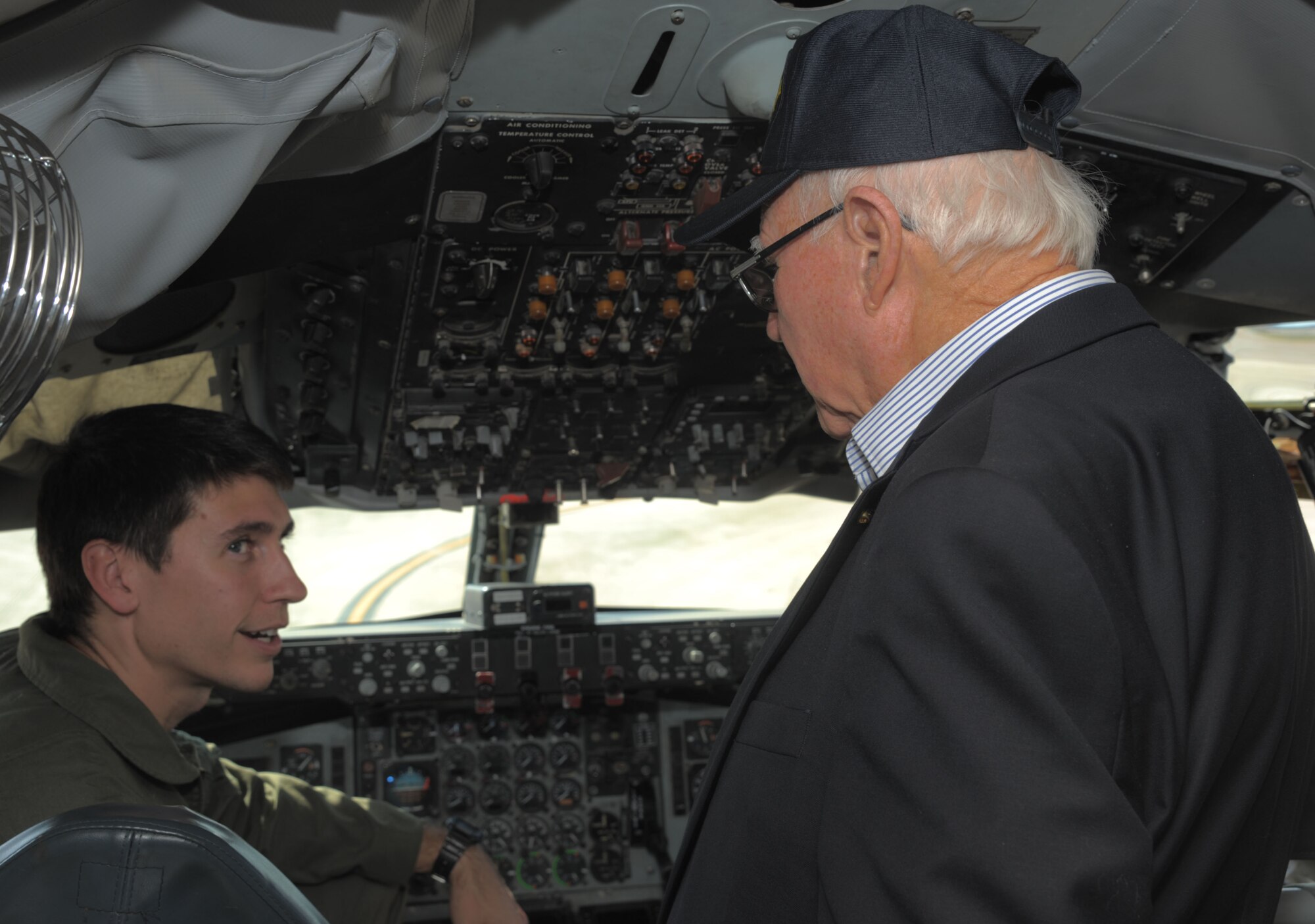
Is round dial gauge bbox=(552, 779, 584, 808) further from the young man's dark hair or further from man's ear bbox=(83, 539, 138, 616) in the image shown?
man's ear bbox=(83, 539, 138, 616)

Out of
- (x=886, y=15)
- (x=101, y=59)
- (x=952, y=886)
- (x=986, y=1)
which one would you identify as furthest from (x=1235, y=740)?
(x=101, y=59)

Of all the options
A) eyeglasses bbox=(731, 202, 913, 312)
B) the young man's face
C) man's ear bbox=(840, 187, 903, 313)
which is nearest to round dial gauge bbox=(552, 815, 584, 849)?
the young man's face

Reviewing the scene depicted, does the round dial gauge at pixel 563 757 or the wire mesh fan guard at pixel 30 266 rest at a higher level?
the wire mesh fan guard at pixel 30 266

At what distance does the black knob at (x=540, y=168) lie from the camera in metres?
2.30

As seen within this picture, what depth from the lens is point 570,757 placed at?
4348mm

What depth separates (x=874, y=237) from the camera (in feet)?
4.18

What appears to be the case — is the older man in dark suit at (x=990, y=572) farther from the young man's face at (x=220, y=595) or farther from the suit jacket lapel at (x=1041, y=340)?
the young man's face at (x=220, y=595)

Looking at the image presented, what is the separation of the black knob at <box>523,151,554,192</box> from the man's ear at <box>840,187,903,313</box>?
44.1 inches

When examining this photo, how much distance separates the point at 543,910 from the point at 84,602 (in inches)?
100

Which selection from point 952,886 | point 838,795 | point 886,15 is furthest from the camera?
point 886,15

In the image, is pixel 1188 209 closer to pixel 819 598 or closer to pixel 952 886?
pixel 819 598

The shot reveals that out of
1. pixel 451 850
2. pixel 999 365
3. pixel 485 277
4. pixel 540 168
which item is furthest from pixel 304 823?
pixel 999 365

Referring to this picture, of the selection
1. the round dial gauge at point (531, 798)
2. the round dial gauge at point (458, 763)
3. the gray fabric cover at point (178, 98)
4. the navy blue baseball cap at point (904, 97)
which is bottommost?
the round dial gauge at point (531, 798)

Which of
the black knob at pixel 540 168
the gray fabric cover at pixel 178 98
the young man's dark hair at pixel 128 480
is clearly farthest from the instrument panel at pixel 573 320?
the gray fabric cover at pixel 178 98
